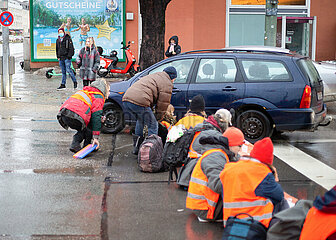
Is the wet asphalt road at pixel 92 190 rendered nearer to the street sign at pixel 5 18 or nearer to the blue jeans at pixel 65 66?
the street sign at pixel 5 18

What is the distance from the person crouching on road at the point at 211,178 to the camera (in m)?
Result: 5.53

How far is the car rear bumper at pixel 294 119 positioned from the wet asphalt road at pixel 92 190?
18.1 inches

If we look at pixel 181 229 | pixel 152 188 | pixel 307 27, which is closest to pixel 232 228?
pixel 181 229

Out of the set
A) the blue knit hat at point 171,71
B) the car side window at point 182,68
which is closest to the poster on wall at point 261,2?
the car side window at point 182,68

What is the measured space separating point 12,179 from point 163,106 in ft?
8.70

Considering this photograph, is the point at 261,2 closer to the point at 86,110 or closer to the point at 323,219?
the point at 86,110

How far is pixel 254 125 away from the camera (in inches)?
379

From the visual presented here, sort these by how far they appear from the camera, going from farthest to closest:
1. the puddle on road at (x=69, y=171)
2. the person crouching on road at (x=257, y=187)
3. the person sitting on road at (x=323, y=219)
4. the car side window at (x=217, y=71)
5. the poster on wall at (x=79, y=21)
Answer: the poster on wall at (x=79, y=21) → the car side window at (x=217, y=71) → the puddle on road at (x=69, y=171) → the person crouching on road at (x=257, y=187) → the person sitting on road at (x=323, y=219)

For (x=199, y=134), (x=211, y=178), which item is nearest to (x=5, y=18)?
(x=199, y=134)

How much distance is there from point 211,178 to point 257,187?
0.84 m

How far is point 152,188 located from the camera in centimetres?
696

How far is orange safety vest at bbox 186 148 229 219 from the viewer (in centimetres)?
557

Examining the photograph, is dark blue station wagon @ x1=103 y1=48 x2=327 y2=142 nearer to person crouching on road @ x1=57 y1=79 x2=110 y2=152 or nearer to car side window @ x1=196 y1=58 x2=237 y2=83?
car side window @ x1=196 y1=58 x2=237 y2=83

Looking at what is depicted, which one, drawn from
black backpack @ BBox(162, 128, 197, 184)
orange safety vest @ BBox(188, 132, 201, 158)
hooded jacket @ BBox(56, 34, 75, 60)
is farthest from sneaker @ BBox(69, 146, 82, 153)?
hooded jacket @ BBox(56, 34, 75, 60)
